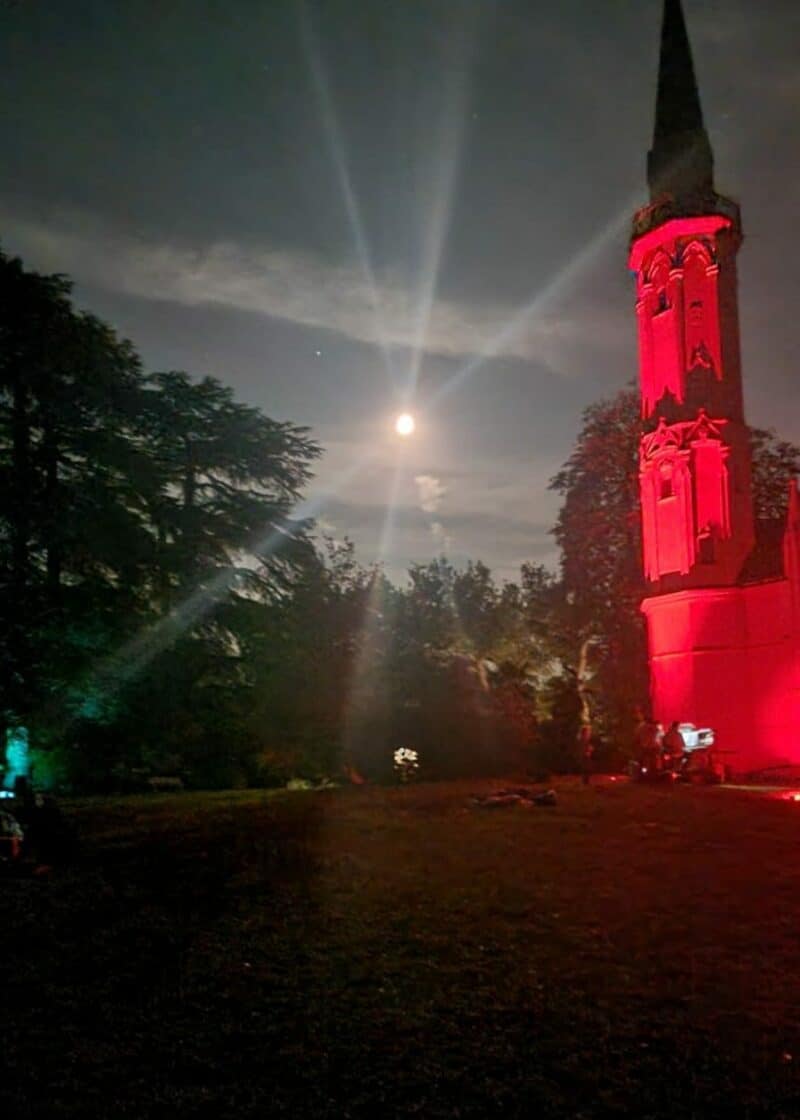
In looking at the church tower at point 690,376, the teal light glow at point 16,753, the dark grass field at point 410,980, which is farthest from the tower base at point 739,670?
the teal light glow at point 16,753

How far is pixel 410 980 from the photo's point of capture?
7836 mm

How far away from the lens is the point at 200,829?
17766mm

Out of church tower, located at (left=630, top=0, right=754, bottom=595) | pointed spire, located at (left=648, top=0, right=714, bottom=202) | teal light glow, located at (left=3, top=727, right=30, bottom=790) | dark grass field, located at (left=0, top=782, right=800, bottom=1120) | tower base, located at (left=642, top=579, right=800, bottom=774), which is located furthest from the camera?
pointed spire, located at (left=648, top=0, right=714, bottom=202)

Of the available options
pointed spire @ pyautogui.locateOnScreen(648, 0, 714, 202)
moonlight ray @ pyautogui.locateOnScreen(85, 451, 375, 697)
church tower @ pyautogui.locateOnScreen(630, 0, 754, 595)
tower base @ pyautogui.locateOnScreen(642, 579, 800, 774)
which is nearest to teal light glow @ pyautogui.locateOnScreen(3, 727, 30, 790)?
moonlight ray @ pyautogui.locateOnScreen(85, 451, 375, 697)

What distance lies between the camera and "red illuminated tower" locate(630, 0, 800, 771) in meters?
31.9

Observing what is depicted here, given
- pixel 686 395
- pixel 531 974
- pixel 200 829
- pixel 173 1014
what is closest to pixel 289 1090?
pixel 173 1014

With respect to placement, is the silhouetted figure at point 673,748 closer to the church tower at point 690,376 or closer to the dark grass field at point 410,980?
the church tower at point 690,376

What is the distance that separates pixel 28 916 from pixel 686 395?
28.3m

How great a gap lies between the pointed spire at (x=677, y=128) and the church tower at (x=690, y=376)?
55 mm

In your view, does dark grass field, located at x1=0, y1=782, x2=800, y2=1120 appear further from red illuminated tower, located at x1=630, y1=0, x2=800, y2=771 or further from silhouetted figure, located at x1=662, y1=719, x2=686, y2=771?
red illuminated tower, located at x1=630, y1=0, x2=800, y2=771

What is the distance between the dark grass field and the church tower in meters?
19.6

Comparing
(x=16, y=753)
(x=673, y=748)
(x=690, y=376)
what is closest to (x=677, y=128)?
(x=690, y=376)

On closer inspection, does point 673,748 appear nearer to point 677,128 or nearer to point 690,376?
point 690,376

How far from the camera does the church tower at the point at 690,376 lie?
3366 centimetres
